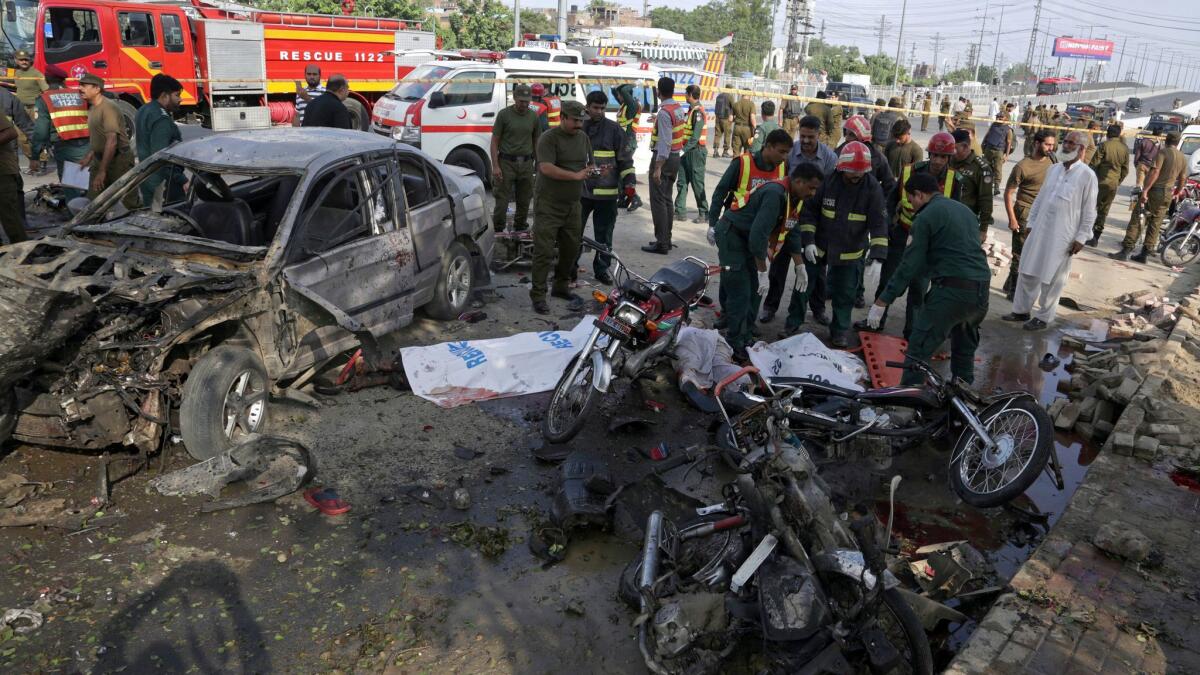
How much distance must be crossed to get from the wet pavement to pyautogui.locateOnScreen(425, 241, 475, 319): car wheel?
134 cm

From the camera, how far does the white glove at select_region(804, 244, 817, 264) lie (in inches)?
290

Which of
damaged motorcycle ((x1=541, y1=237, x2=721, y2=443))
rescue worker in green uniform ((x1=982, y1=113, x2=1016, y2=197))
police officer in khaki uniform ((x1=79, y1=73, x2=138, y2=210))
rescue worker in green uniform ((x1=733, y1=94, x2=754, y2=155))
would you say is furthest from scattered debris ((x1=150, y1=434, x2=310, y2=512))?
rescue worker in green uniform ((x1=733, y1=94, x2=754, y2=155))

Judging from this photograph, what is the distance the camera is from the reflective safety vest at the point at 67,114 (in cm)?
941

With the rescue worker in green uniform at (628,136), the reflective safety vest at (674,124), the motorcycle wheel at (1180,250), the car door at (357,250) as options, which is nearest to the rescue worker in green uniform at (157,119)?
the car door at (357,250)

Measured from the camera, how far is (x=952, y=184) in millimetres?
7359

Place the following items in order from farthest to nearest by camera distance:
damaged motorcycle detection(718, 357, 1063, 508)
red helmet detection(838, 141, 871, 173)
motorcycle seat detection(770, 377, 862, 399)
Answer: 1. red helmet detection(838, 141, 871, 173)
2. motorcycle seat detection(770, 377, 862, 399)
3. damaged motorcycle detection(718, 357, 1063, 508)

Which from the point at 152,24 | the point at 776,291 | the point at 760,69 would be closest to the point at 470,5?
the point at 152,24

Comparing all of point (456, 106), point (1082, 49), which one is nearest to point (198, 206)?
point (456, 106)

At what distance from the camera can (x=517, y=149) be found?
376 inches

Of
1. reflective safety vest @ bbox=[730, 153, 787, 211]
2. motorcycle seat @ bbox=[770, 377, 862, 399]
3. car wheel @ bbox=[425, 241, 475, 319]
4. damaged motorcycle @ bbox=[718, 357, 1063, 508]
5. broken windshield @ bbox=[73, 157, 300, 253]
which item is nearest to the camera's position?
damaged motorcycle @ bbox=[718, 357, 1063, 508]

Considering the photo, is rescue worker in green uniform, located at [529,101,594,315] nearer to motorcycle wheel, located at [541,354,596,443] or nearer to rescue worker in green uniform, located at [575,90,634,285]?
rescue worker in green uniform, located at [575,90,634,285]

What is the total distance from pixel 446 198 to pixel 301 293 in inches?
90.4

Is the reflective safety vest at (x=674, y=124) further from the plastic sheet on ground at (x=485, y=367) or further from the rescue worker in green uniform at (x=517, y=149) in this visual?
the plastic sheet on ground at (x=485, y=367)

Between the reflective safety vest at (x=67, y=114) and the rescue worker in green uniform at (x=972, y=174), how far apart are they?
384 inches
